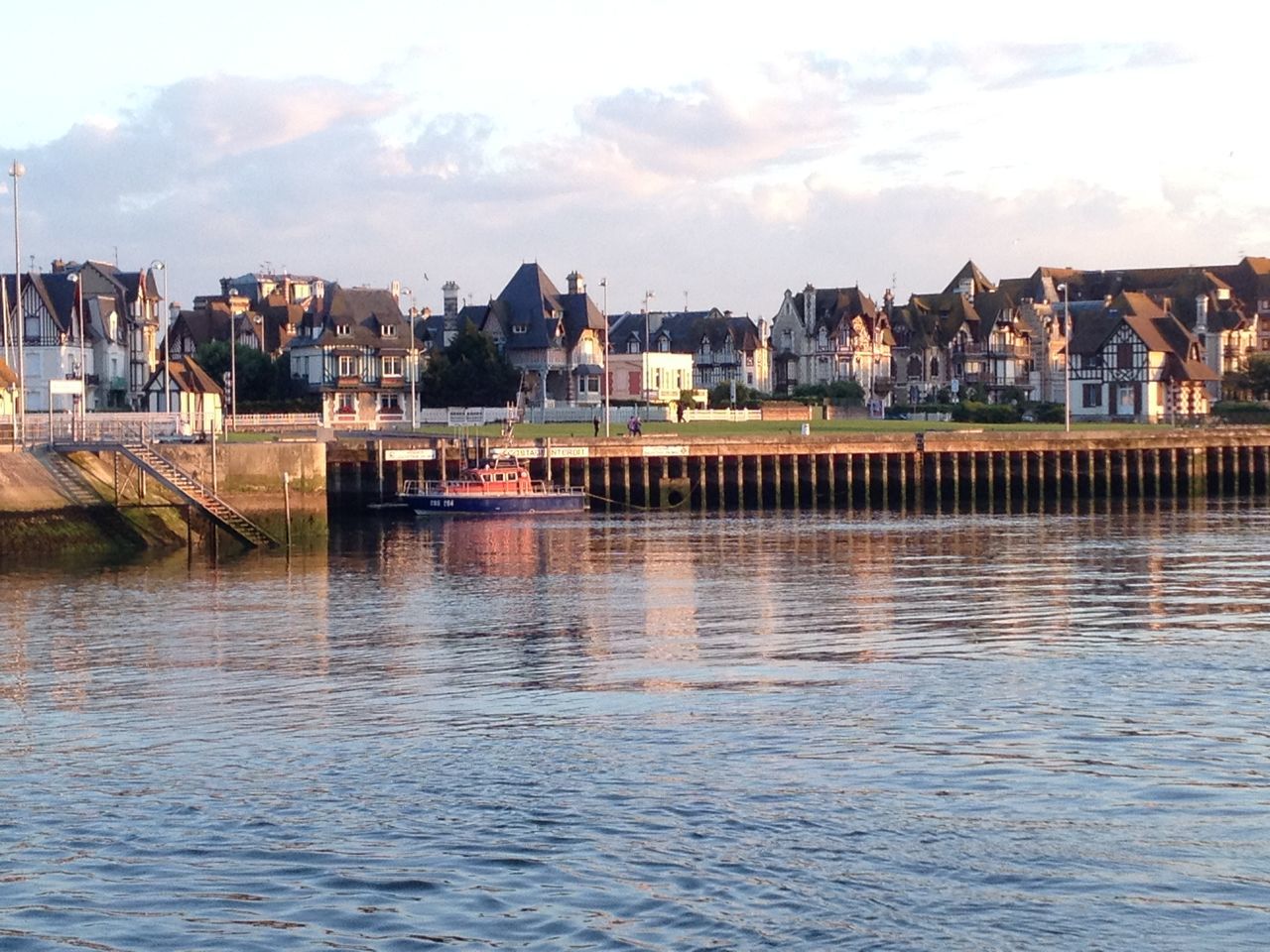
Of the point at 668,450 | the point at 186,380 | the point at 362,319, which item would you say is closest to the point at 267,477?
the point at 668,450

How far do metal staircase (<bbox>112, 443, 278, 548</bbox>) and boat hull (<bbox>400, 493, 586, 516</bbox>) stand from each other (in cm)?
1454

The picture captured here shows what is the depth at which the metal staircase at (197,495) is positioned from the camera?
200 ft

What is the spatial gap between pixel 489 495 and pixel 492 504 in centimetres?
40

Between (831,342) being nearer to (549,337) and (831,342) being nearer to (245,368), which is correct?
(549,337)

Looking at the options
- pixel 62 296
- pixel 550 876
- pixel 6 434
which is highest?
pixel 62 296

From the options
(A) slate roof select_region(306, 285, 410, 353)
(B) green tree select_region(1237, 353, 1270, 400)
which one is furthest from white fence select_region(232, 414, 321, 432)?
(B) green tree select_region(1237, 353, 1270, 400)

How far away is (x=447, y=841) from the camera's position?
2073cm

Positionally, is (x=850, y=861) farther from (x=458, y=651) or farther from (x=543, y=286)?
(x=543, y=286)

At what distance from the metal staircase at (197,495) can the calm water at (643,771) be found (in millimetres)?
15446

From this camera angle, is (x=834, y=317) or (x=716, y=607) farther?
(x=834, y=317)

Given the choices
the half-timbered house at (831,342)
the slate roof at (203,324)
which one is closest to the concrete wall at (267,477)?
the slate roof at (203,324)

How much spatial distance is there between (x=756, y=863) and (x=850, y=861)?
3.34 ft

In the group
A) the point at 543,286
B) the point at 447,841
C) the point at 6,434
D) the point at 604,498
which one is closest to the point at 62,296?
the point at 543,286

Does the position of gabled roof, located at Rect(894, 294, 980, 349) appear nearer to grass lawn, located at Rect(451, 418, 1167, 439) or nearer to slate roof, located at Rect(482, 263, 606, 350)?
slate roof, located at Rect(482, 263, 606, 350)
